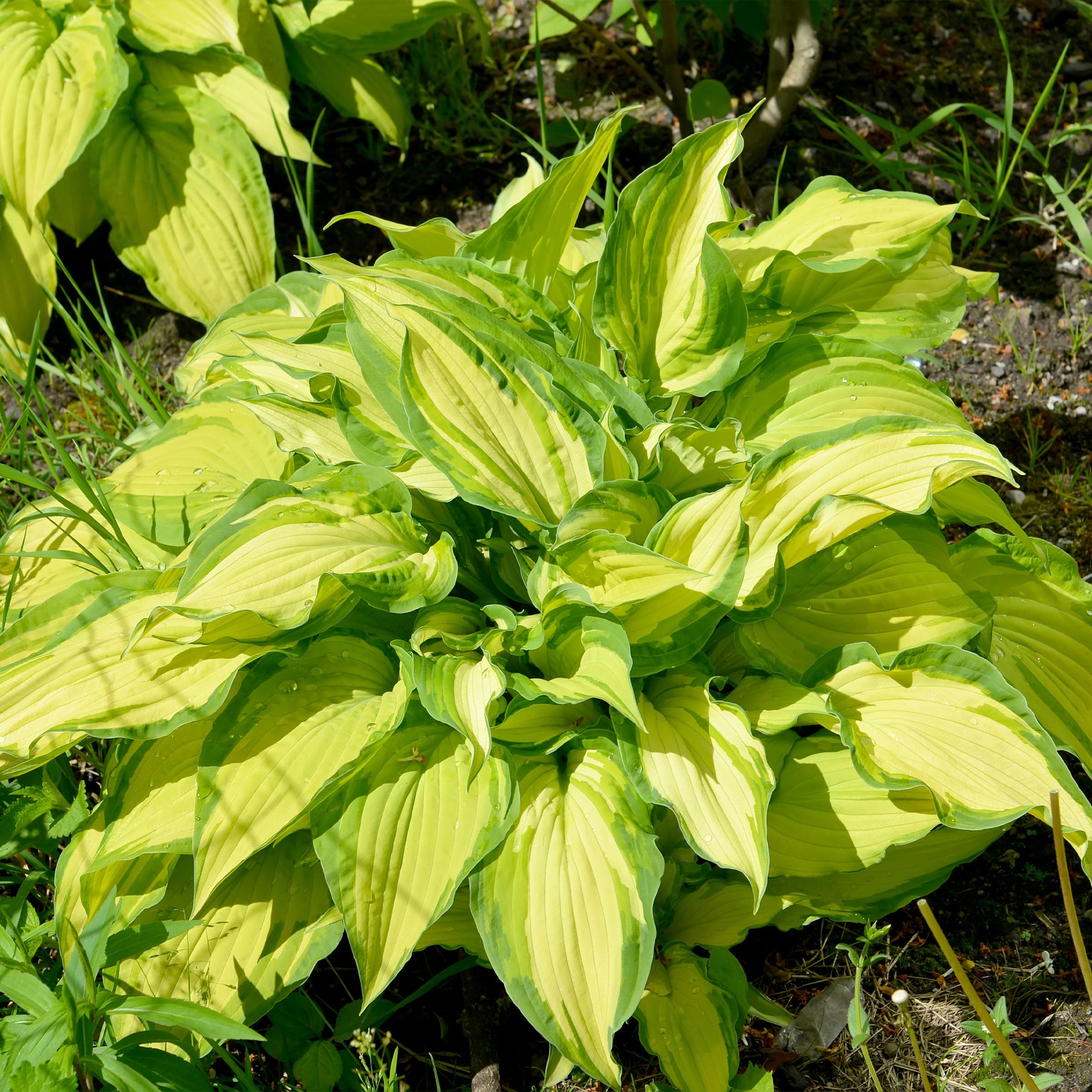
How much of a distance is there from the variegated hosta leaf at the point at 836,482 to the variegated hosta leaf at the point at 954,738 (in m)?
0.18

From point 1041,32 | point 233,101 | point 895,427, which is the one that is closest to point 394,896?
point 895,427

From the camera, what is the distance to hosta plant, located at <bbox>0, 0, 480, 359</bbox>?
247cm

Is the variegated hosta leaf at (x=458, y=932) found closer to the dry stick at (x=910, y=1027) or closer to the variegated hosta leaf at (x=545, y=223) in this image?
the dry stick at (x=910, y=1027)

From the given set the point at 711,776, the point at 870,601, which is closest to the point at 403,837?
the point at 711,776

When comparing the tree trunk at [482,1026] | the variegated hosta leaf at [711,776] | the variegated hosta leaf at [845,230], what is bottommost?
the tree trunk at [482,1026]

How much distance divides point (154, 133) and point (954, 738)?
2.29 metres

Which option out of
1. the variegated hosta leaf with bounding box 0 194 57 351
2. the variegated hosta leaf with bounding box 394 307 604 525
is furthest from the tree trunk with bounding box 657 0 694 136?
the variegated hosta leaf with bounding box 0 194 57 351

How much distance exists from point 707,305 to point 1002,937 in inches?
45.7

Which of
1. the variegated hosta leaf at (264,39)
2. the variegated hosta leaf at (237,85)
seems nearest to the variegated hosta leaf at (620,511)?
the variegated hosta leaf at (237,85)

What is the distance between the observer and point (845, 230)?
1.93 meters

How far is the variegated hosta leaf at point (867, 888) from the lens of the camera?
162 centimetres

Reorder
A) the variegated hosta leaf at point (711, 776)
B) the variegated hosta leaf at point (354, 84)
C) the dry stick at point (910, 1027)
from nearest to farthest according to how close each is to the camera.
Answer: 1. the dry stick at point (910, 1027)
2. the variegated hosta leaf at point (711, 776)
3. the variegated hosta leaf at point (354, 84)

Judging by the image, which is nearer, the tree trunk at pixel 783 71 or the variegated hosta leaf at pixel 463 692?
the variegated hosta leaf at pixel 463 692

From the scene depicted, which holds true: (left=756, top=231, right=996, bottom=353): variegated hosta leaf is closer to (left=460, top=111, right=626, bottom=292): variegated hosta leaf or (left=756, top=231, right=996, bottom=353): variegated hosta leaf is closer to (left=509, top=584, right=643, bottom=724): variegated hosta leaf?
(left=460, top=111, right=626, bottom=292): variegated hosta leaf
